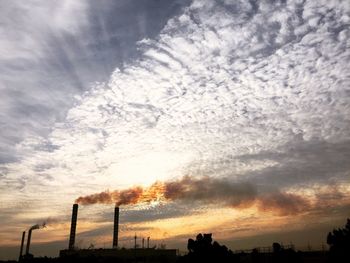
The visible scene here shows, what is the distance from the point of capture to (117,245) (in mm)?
96062

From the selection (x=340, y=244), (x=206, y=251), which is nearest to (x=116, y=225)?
(x=206, y=251)

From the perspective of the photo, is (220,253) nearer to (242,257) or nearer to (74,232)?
(242,257)

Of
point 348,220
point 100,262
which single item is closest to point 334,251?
point 348,220

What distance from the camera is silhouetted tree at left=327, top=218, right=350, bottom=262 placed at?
3834cm

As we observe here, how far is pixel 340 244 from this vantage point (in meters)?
39.5

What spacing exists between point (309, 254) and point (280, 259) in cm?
1026

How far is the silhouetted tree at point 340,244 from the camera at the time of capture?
3834cm

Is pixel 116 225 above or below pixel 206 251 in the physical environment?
above

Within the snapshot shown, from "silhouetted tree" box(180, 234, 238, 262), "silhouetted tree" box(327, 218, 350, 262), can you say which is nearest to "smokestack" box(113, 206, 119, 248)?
"silhouetted tree" box(180, 234, 238, 262)

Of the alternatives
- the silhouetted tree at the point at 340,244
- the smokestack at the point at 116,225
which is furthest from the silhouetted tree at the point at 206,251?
the smokestack at the point at 116,225

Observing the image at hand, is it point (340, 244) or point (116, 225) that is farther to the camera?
point (116, 225)

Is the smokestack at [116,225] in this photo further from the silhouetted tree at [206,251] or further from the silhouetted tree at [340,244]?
the silhouetted tree at [340,244]

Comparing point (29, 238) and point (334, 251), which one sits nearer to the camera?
point (334, 251)

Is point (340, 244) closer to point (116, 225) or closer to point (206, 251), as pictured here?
point (206, 251)
